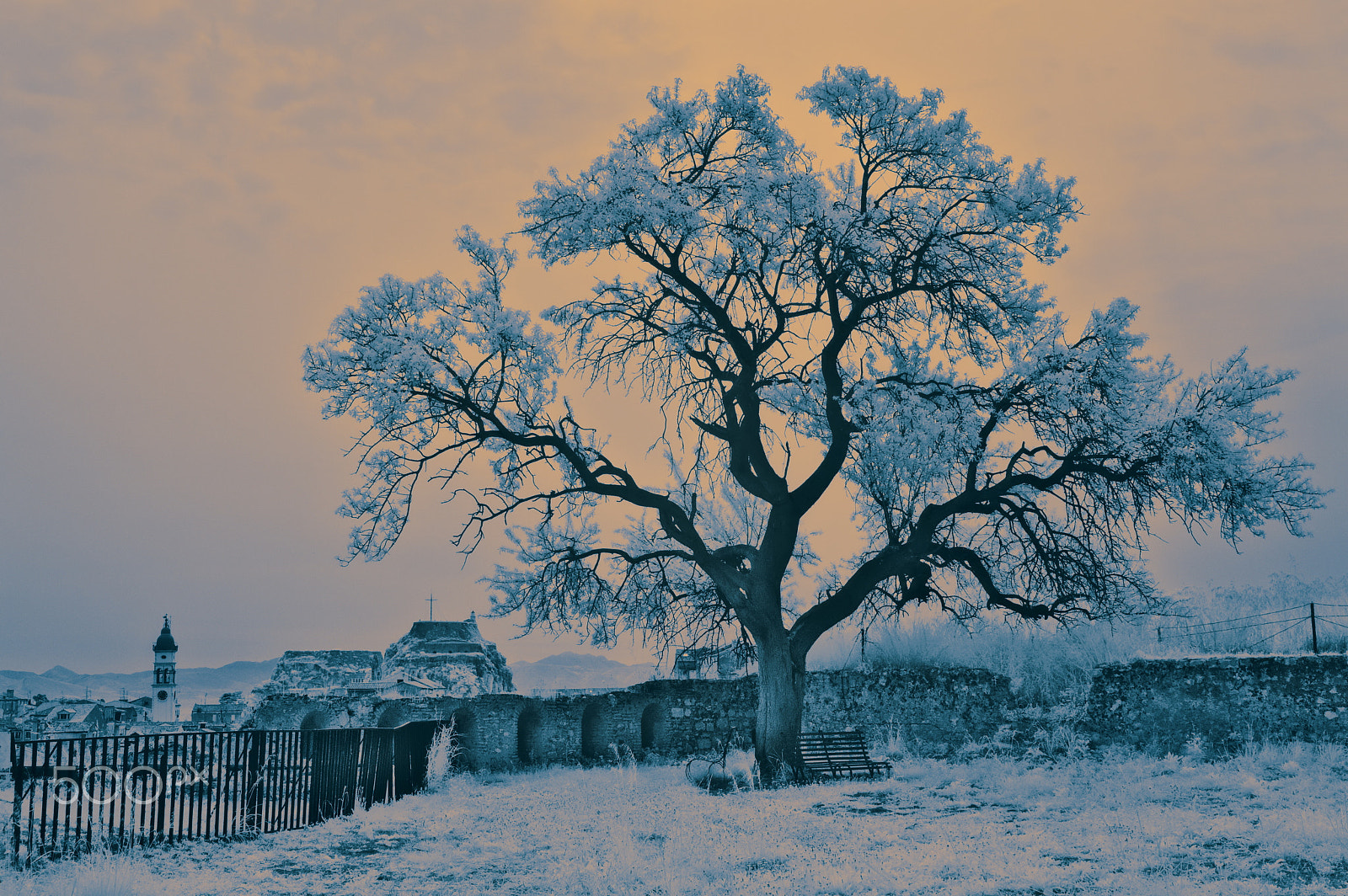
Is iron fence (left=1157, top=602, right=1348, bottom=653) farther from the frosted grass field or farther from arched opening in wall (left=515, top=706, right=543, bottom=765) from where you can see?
arched opening in wall (left=515, top=706, right=543, bottom=765)

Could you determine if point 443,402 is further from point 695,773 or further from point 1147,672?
point 1147,672

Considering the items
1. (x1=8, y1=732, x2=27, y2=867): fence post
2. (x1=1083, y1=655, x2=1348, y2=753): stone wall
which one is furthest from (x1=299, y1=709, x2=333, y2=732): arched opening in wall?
Answer: (x1=1083, y1=655, x2=1348, y2=753): stone wall

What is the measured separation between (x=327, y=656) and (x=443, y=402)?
26.6 meters

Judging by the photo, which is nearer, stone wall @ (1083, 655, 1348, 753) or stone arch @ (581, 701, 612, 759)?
stone wall @ (1083, 655, 1348, 753)

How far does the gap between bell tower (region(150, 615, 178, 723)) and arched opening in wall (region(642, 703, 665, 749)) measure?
2325 inches

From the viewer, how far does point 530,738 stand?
25688 millimetres

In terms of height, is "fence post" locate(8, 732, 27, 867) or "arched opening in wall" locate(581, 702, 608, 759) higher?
"fence post" locate(8, 732, 27, 867)

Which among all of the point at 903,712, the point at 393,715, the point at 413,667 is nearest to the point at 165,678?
the point at 413,667

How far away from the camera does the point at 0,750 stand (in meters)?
31.2

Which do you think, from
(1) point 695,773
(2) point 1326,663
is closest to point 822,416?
(1) point 695,773

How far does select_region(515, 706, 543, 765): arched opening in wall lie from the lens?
2509 cm

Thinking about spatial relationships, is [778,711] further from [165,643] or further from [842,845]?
[165,643]

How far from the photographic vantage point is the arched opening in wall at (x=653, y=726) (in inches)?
996

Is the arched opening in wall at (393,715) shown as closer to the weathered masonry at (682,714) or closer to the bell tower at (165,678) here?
the weathered masonry at (682,714)
